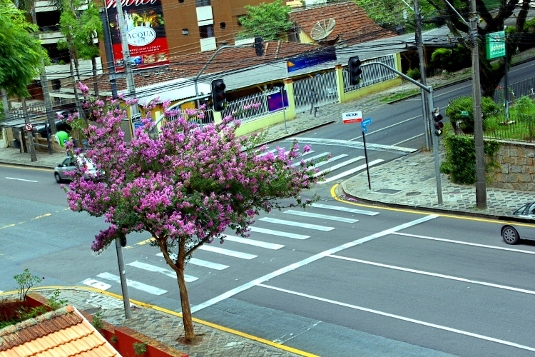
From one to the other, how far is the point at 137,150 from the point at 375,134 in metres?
25.6

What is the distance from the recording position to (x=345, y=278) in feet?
63.4

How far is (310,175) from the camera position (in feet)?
49.4

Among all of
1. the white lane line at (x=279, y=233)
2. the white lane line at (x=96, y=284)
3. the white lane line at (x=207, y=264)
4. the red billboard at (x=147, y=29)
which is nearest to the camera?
the white lane line at (x=96, y=284)

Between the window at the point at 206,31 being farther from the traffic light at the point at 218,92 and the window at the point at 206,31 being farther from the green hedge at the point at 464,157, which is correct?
the traffic light at the point at 218,92

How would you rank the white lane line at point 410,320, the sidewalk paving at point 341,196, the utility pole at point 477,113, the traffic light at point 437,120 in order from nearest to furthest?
the white lane line at point 410,320 → the sidewalk paving at point 341,196 → the utility pole at point 477,113 → the traffic light at point 437,120

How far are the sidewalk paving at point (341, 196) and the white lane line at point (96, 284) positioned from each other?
37 cm

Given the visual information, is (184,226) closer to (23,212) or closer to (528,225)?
(528,225)

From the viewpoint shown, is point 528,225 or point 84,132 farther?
point 528,225

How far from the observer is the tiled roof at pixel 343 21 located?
Result: 55625 millimetres

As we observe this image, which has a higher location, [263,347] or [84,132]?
[84,132]

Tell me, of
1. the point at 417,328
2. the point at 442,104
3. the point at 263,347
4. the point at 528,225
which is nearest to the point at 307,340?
the point at 263,347

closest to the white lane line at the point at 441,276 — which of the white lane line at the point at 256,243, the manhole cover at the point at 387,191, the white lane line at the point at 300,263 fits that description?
the white lane line at the point at 300,263

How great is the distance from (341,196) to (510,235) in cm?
937

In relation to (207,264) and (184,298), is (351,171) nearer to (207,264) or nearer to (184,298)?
(207,264)
